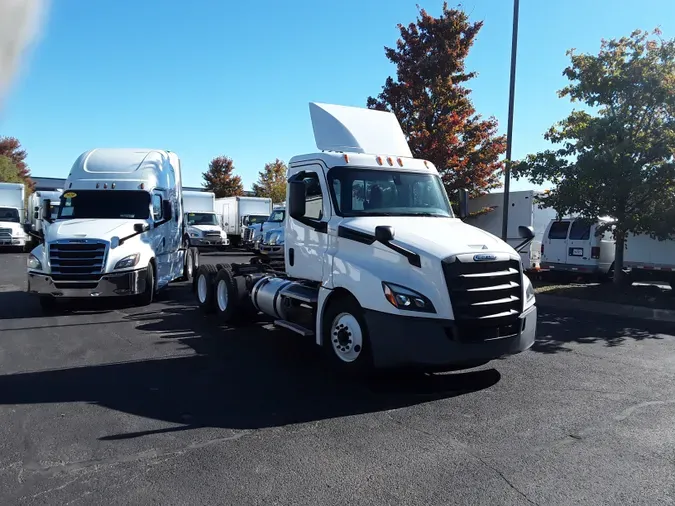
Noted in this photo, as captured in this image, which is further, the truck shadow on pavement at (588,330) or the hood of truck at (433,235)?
the truck shadow on pavement at (588,330)

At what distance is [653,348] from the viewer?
8492mm

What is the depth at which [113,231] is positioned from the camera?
11031mm

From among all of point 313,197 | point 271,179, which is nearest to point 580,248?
point 313,197

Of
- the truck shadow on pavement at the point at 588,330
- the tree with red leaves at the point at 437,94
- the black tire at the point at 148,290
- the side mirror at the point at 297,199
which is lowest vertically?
the truck shadow on pavement at the point at 588,330

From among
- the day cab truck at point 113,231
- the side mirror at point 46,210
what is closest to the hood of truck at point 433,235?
the day cab truck at point 113,231

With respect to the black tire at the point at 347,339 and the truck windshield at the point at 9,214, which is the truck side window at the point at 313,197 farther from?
the truck windshield at the point at 9,214

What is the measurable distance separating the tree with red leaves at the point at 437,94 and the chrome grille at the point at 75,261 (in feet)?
41.0

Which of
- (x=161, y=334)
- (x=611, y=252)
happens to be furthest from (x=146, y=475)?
(x=611, y=252)

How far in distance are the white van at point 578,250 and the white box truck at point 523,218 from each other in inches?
35.3

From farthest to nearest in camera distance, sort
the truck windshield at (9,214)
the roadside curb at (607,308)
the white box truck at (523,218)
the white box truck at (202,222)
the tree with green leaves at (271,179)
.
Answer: the tree with green leaves at (271,179) < the white box truck at (202,222) < the truck windshield at (9,214) < the white box truck at (523,218) < the roadside curb at (607,308)

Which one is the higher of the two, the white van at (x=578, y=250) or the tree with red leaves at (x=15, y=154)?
the tree with red leaves at (x=15, y=154)

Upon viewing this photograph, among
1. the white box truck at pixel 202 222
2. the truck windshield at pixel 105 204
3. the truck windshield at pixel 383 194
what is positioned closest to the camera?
the truck windshield at pixel 383 194

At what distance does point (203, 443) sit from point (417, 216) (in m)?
3.90

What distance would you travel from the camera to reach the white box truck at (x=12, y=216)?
1112 inches
